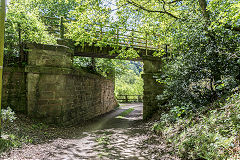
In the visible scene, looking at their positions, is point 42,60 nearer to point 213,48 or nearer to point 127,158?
point 127,158

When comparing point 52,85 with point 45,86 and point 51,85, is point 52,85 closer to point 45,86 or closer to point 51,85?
point 51,85

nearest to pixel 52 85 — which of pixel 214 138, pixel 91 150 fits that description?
pixel 91 150

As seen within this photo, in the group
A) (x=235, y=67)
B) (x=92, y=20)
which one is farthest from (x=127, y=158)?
(x=92, y=20)

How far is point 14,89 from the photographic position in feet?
23.1

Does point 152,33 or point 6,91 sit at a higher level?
point 152,33

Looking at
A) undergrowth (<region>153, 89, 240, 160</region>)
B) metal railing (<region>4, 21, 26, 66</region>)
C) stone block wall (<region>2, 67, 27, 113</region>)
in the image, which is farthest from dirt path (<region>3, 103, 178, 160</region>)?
metal railing (<region>4, 21, 26, 66</region>)

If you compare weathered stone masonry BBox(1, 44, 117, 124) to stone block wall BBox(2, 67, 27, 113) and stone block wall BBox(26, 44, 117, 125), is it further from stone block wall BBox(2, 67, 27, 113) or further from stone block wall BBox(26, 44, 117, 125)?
stone block wall BBox(2, 67, 27, 113)

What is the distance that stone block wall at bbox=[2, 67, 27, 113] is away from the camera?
22.6 feet

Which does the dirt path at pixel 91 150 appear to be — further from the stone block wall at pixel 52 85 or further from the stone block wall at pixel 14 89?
the stone block wall at pixel 14 89

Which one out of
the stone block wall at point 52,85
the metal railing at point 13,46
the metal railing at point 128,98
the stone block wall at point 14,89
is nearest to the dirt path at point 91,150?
the stone block wall at point 52,85

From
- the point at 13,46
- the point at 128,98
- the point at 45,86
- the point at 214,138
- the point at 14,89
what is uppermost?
the point at 13,46

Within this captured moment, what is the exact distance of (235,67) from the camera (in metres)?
5.58

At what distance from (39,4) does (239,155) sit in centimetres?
2309

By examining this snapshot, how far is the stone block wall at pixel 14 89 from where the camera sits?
6883mm
